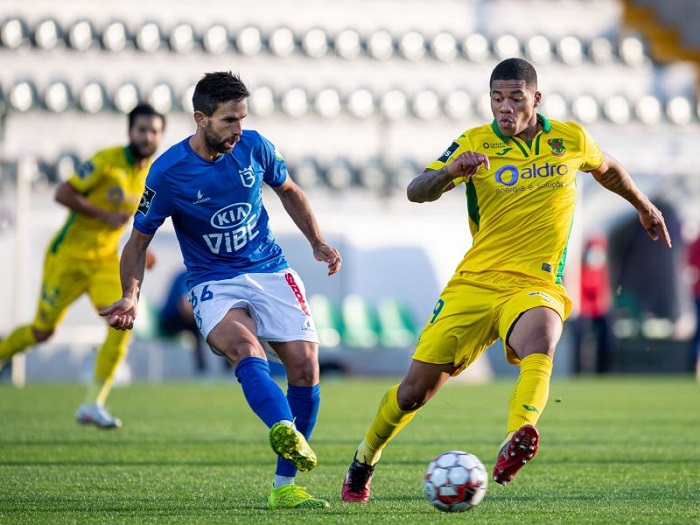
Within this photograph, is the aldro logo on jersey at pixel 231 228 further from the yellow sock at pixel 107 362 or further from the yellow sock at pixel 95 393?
the yellow sock at pixel 95 393

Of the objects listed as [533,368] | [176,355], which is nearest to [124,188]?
[533,368]

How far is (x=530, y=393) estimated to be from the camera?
228 inches

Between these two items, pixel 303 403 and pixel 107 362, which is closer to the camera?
pixel 303 403

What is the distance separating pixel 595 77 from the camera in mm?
25969

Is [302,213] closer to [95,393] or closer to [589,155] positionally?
[589,155]

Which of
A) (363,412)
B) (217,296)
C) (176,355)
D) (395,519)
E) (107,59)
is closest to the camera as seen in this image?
(395,519)

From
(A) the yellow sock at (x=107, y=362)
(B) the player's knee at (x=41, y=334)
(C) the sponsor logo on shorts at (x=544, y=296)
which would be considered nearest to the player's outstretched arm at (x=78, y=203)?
(A) the yellow sock at (x=107, y=362)

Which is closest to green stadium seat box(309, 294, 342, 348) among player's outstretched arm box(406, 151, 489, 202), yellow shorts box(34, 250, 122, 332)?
yellow shorts box(34, 250, 122, 332)

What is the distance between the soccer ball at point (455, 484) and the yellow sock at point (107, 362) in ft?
16.5

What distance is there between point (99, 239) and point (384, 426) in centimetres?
484

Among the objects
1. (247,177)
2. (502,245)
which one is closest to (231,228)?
(247,177)

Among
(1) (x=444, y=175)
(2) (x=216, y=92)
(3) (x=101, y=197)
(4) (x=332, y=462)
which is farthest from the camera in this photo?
(3) (x=101, y=197)

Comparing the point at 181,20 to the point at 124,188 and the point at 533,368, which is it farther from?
the point at 533,368

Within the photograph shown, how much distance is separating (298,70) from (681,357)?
8.98m
